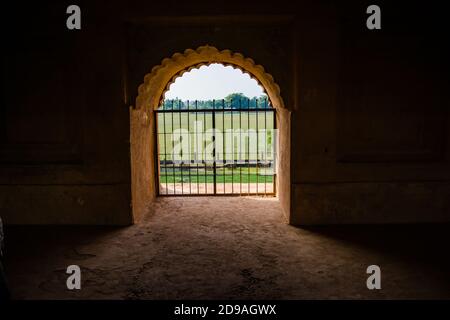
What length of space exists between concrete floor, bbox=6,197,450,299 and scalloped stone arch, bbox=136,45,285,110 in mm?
2422

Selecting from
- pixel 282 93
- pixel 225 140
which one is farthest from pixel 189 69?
pixel 225 140

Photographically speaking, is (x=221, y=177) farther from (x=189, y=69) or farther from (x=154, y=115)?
(x=189, y=69)

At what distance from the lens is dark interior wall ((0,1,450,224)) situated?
6.61 metres

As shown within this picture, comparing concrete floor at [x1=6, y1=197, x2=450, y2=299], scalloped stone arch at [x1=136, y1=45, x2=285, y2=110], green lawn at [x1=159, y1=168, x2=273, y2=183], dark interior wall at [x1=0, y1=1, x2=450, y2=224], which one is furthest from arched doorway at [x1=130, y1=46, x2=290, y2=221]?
green lawn at [x1=159, y1=168, x2=273, y2=183]

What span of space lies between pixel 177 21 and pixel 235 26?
103 centimetres

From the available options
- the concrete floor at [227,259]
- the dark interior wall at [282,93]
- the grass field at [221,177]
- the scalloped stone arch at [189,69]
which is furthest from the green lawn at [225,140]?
the concrete floor at [227,259]

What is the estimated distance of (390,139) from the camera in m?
6.91

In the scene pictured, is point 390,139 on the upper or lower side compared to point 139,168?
upper

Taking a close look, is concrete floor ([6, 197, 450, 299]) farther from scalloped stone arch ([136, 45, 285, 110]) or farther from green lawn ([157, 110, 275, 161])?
green lawn ([157, 110, 275, 161])

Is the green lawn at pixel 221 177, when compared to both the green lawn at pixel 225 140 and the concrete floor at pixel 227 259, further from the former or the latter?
the concrete floor at pixel 227 259

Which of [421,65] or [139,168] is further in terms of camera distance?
[139,168]

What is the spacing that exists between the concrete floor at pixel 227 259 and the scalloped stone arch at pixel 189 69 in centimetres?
242
